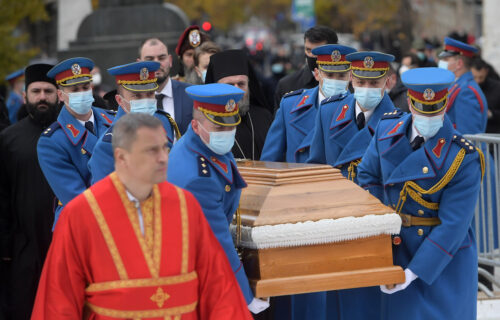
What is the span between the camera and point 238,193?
5441 mm

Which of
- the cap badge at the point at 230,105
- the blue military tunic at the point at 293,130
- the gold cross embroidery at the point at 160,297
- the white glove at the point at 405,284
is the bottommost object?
the white glove at the point at 405,284

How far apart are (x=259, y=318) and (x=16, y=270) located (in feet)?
8.20

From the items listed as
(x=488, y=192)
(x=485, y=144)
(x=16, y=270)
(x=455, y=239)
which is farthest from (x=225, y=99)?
(x=485, y=144)

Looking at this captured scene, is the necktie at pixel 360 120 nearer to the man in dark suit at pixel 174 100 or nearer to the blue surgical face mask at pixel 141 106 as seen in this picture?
the blue surgical face mask at pixel 141 106

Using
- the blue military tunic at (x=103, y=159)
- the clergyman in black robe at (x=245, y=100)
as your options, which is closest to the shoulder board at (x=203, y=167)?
the blue military tunic at (x=103, y=159)

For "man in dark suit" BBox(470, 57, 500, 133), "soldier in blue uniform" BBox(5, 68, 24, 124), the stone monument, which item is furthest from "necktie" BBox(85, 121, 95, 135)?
the stone monument

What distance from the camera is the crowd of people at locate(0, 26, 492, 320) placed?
467 cm

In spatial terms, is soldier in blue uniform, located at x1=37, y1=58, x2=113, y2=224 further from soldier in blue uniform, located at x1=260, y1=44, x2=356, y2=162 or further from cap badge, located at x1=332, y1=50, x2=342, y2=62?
cap badge, located at x1=332, y1=50, x2=342, y2=62

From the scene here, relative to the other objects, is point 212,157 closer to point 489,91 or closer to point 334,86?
point 334,86

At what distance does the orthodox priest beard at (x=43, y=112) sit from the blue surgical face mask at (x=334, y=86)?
7.74 ft

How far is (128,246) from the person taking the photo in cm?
467

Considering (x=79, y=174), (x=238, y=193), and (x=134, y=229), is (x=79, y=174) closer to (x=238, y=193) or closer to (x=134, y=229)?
(x=238, y=193)

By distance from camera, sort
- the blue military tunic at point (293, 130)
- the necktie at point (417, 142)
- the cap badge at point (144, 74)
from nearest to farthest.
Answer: the necktie at point (417, 142)
the cap badge at point (144, 74)
the blue military tunic at point (293, 130)

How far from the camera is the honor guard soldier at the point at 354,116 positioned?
680 cm
